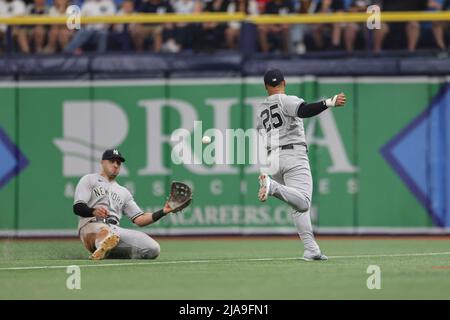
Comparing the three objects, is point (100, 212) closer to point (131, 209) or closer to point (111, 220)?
point (111, 220)

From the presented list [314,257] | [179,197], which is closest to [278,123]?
[179,197]

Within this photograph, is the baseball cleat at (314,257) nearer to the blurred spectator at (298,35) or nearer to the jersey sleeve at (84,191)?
the jersey sleeve at (84,191)

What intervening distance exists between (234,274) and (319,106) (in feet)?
6.22

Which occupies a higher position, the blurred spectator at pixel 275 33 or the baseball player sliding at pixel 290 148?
the blurred spectator at pixel 275 33

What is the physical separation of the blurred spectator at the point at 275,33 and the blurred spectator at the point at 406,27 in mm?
1435

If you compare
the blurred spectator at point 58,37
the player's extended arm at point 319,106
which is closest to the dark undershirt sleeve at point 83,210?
the player's extended arm at point 319,106

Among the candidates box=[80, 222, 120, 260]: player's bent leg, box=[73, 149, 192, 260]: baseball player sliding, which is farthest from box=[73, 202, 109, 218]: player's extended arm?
box=[80, 222, 120, 260]: player's bent leg

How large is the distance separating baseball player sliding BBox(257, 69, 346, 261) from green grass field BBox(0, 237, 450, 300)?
1.44 feet

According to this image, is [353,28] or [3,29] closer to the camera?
[353,28]

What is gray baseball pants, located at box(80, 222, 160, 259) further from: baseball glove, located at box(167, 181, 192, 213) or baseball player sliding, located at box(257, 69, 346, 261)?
baseball player sliding, located at box(257, 69, 346, 261)

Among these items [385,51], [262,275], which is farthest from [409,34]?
[262,275]

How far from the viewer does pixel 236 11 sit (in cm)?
1867

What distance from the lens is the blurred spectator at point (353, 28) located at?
18.1 m

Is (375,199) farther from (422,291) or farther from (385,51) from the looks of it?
(422,291)
